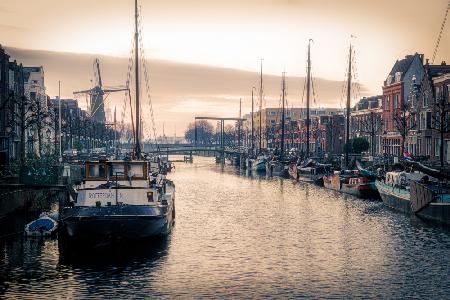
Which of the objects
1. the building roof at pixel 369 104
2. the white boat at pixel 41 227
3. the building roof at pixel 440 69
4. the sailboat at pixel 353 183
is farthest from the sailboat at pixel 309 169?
the white boat at pixel 41 227

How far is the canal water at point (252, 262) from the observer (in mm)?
28547

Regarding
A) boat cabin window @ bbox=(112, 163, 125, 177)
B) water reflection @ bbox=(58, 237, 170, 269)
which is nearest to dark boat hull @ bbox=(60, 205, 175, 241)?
water reflection @ bbox=(58, 237, 170, 269)

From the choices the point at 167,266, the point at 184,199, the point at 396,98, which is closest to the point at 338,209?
the point at 184,199

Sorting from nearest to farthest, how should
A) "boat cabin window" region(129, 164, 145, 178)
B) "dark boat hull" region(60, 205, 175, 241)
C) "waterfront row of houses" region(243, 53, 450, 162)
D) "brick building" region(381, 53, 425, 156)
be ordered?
"dark boat hull" region(60, 205, 175, 241)
"boat cabin window" region(129, 164, 145, 178)
"waterfront row of houses" region(243, 53, 450, 162)
"brick building" region(381, 53, 425, 156)

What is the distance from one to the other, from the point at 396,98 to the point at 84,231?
90077 mm

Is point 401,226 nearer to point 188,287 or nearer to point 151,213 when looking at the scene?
point 151,213

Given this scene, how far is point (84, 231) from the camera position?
37500 mm

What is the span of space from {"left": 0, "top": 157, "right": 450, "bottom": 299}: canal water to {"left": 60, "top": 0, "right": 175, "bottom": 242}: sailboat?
953 millimetres

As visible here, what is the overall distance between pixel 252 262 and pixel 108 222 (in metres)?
8.49

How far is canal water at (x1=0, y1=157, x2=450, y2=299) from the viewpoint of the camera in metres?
28.5

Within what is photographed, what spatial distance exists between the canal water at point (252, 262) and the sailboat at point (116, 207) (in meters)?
0.95

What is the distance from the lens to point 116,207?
37531 mm

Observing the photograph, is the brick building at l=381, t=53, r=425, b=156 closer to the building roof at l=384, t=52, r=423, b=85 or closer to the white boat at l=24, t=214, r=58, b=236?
the building roof at l=384, t=52, r=423, b=85

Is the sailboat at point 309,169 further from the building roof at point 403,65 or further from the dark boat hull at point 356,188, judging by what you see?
the building roof at point 403,65
